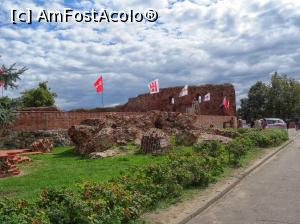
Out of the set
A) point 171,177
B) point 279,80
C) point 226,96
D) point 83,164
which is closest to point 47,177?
point 83,164

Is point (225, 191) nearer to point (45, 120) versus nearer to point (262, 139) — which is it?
point (262, 139)

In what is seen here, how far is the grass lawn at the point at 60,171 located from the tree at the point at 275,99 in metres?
61.6

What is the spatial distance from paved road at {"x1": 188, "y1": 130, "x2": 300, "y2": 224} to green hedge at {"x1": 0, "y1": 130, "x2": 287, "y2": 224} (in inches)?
32.7

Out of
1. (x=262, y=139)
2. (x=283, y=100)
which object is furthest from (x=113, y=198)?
(x=283, y=100)

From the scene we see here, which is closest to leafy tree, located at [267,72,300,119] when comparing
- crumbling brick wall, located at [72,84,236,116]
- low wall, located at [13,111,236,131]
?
crumbling brick wall, located at [72,84,236,116]

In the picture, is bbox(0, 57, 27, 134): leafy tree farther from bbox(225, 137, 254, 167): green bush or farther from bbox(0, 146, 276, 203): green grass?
bbox(225, 137, 254, 167): green bush

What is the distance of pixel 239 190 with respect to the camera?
420 inches

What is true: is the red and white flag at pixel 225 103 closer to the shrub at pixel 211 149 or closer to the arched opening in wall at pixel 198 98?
the arched opening in wall at pixel 198 98

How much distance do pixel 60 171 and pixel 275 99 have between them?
66.2 m

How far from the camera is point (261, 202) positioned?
9.21 meters

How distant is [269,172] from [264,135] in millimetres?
8199

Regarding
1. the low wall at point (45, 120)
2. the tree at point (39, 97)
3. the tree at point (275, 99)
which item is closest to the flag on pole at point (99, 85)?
the low wall at point (45, 120)

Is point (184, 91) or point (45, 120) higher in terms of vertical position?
point (184, 91)

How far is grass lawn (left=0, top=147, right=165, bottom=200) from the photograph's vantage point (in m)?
10.0
